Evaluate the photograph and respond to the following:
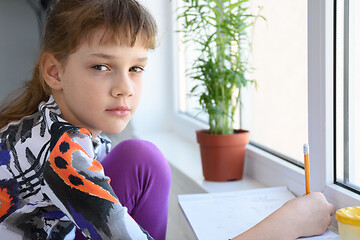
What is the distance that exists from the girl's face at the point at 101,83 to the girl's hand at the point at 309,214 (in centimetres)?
37

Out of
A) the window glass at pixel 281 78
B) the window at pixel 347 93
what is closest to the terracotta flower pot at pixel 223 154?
the window glass at pixel 281 78

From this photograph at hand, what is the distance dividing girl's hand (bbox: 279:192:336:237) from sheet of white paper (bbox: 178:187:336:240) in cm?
13

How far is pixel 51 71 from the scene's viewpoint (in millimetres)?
992

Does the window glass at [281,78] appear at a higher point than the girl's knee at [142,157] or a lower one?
higher

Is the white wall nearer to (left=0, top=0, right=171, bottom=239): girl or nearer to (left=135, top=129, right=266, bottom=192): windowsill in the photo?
(left=135, top=129, right=266, bottom=192): windowsill

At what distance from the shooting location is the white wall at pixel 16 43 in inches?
98.9

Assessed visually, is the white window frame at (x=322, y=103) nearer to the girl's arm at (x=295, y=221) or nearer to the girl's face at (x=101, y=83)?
the girl's arm at (x=295, y=221)

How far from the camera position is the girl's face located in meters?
0.91

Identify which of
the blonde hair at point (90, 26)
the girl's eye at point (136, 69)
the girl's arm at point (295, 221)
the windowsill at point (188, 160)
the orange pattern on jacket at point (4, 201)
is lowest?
the windowsill at point (188, 160)

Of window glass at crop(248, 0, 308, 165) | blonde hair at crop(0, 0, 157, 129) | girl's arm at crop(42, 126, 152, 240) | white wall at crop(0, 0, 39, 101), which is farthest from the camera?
white wall at crop(0, 0, 39, 101)

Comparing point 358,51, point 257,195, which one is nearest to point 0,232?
point 257,195

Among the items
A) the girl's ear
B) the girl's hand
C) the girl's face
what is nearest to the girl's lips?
the girl's face

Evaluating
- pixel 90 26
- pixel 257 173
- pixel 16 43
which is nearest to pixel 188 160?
pixel 257 173

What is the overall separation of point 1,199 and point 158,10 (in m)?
1.52
